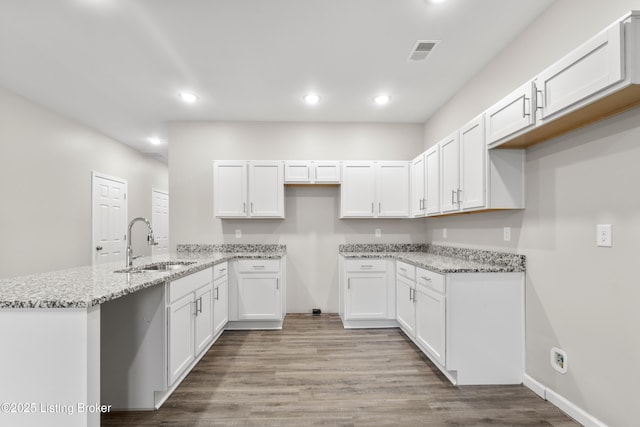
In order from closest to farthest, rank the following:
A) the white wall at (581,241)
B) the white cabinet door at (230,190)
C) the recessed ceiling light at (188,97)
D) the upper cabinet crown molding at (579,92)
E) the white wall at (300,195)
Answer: the upper cabinet crown molding at (579,92) → the white wall at (581,241) → the recessed ceiling light at (188,97) → the white cabinet door at (230,190) → the white wall at (300,195)

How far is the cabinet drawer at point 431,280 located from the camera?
252 centimetres

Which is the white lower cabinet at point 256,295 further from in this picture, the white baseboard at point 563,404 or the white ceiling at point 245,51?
the white baseboard at point 563,404

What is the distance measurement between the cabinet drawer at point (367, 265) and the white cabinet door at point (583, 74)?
90.3 inches

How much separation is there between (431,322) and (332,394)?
1020 mm

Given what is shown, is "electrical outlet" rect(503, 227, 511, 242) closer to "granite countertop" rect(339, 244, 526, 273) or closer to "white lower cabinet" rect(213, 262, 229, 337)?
"granite countertop" rect(339, 244, 526, 273)

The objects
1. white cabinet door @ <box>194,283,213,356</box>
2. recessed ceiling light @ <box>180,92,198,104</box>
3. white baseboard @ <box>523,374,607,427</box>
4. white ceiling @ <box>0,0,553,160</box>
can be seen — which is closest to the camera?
white baseboard @ <box>523,374,607,427</box>

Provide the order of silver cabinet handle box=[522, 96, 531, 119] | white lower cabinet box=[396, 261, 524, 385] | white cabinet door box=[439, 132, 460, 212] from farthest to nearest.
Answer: white cabinet door box=[439, 132, 460, 212] → white lower cabinet box=[396, 261, 524, 385] → silver cabinet handle box=[522, 96, 531, 119]

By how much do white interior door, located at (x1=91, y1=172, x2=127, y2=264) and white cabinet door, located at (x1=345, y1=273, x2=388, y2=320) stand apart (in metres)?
3.88

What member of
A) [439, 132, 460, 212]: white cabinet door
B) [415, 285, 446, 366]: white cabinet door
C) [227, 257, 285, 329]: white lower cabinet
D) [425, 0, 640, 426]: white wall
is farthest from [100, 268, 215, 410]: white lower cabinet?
[425, 0, 640, 426]: white wall

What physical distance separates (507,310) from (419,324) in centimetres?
80

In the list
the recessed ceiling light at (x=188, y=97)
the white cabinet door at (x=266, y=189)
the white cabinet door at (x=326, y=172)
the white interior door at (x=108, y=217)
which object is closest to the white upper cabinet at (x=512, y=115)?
the white cabinet door at (x=326, y=172)

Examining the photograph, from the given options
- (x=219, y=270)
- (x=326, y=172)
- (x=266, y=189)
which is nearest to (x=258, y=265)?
(x=219, y=270)

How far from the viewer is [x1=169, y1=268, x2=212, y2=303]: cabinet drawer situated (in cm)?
223

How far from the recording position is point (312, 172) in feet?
13.4
